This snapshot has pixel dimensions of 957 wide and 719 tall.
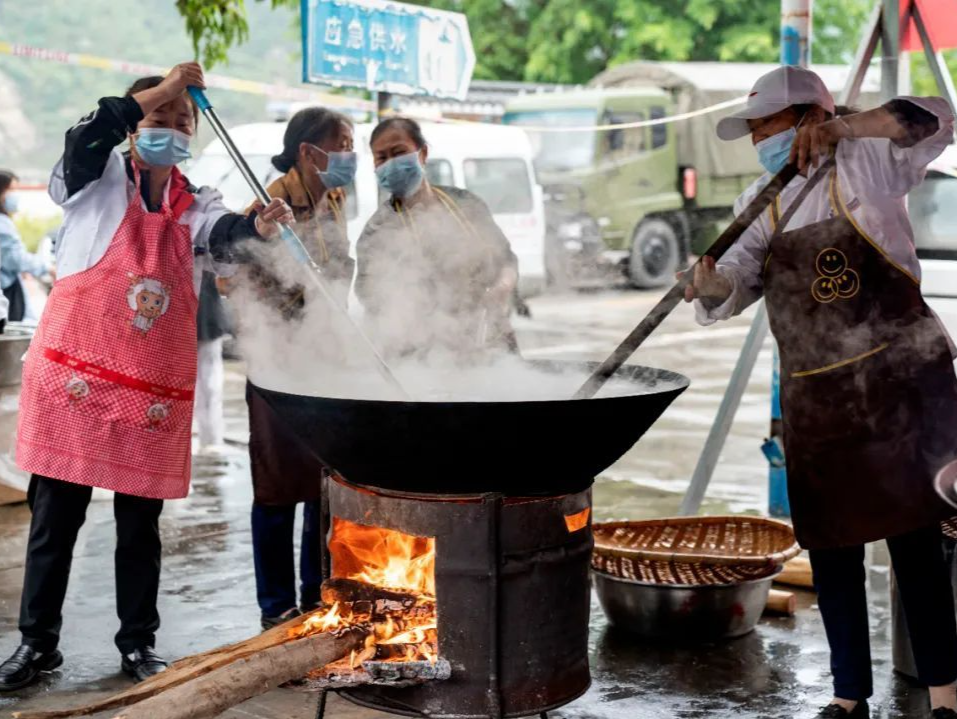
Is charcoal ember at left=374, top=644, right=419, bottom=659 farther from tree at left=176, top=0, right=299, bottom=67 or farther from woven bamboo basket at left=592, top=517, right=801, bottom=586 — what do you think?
tree at left=176, top=0, right=299, bottom=67

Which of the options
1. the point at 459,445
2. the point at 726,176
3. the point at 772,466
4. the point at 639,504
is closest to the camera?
the point at 459,445

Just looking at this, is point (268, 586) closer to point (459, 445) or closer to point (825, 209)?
point (459, 445)

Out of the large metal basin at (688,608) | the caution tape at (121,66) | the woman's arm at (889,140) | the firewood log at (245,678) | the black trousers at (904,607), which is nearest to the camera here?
the firewood log at (245,678)

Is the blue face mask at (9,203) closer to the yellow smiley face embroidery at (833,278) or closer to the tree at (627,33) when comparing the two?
the yellow smiley face embroidery at (833,278)

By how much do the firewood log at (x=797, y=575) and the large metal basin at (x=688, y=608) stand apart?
1.95 ft

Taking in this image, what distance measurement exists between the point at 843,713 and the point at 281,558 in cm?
196

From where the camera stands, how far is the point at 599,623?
14.9 ft

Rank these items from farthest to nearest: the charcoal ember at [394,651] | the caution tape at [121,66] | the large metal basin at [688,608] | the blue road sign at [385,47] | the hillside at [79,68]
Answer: the hillside at [79,68] → the caution tape at [121,66] → the blue road sign at [385,47] → the large metal basin at [688,608] → the charcoal ember at [394,651]

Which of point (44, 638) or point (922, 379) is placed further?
point (44, 638)

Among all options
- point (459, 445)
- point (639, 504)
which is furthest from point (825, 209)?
point (639, 504)

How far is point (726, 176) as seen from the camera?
19.6 m

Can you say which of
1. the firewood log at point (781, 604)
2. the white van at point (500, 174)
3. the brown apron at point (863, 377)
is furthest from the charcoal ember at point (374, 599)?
the white van at point (500, 174)

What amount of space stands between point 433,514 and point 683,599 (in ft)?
5.18

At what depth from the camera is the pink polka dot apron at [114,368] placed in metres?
3.63
